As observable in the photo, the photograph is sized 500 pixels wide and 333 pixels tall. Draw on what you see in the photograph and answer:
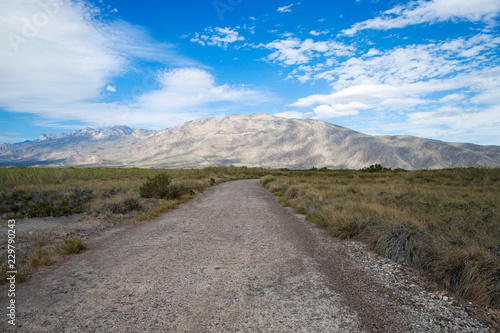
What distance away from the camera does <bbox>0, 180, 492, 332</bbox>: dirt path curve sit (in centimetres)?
349

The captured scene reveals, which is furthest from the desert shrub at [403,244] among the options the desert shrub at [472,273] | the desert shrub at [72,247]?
the desert shrub at [72,247]

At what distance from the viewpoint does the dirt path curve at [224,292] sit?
11.5ft

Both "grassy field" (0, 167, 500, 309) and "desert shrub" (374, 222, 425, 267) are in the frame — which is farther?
"desert shrub" (374, 222, 425, 267)

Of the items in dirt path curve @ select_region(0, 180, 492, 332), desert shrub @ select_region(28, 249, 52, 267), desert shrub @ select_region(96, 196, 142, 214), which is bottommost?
dirt path curve @ select_region(0, 180, 492, 332)

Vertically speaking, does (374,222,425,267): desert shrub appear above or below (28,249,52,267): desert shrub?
above

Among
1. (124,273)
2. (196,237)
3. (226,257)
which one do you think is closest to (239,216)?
(196,237)

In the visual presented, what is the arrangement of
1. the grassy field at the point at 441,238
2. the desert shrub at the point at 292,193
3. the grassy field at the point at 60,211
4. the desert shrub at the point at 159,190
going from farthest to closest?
the desert shrub at the point at 292,193, the desert shrub at the point at 159,190, the grassy field at the point at 60,211, the grassy field at the point at 441,238

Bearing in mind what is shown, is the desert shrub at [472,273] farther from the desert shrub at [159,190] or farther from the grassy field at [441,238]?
the desert shrub at [159,190]

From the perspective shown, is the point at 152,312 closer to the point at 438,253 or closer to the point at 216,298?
the point at 216,298

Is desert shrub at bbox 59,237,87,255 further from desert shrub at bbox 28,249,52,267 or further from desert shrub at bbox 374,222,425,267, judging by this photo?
desert shrub at bbox 374,222,425,267

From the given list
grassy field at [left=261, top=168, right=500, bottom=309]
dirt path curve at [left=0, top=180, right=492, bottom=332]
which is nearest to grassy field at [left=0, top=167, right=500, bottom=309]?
grassy field at [left=261, top=168, right=500, bottom=309]

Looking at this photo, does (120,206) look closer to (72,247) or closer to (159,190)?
(159,190)

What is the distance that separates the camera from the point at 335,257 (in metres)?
6.31

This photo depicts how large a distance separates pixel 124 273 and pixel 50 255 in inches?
100
